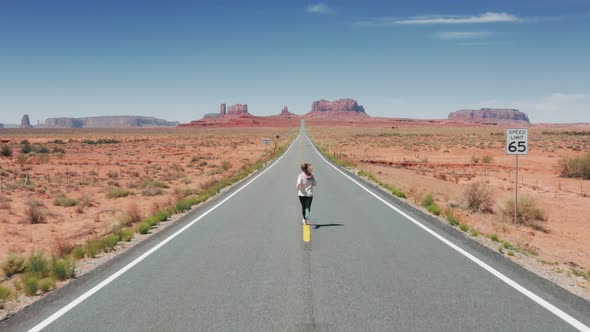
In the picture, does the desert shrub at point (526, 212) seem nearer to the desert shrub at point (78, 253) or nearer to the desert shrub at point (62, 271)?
the desert shrub at point (78, 253)

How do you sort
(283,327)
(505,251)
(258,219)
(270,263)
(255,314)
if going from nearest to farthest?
(283,327) → (255,314) → (270,263) → (505,251) → (258,219)

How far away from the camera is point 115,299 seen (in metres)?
5.93

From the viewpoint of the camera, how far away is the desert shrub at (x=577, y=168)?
2944cm

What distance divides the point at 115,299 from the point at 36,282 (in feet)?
4.83

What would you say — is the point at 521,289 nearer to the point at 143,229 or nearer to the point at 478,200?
A: the point at 143,229

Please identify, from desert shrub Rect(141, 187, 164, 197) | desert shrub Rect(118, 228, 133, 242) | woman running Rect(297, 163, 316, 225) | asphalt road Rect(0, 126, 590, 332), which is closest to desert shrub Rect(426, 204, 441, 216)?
asphalt road Rect(0, 126, 590, 332)

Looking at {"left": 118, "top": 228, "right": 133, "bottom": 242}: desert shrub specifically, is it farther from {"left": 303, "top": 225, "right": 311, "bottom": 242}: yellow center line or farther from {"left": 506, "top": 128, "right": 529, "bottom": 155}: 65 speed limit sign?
{"left": 506, "top": 128, "right": 529, "bottom": 155}: 65 speed limit sign

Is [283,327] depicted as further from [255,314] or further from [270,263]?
[270,263]

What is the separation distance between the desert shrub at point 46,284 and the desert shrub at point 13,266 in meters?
1.83

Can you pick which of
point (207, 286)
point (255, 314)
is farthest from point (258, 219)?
point (255, 314)

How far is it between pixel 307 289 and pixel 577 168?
29691mm

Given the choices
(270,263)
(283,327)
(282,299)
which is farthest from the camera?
(270,263)

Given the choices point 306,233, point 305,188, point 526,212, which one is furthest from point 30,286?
point 526,212

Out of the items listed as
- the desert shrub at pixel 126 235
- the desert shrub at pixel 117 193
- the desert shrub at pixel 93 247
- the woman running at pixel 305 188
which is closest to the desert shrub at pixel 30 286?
the desert shrub at pixel 93 247
